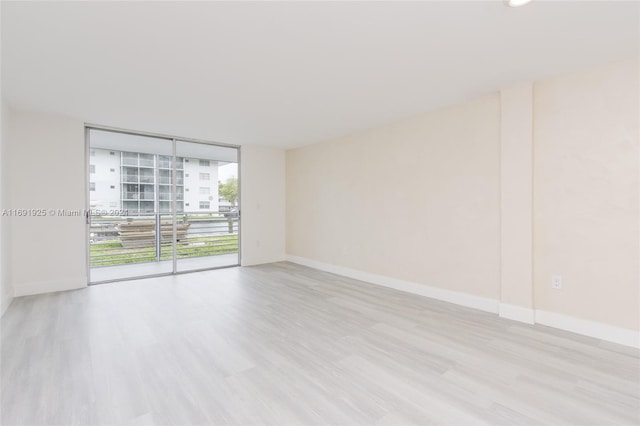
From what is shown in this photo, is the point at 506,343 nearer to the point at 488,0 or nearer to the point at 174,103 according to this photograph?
the point at 488,0

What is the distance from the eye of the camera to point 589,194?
2.48 meters

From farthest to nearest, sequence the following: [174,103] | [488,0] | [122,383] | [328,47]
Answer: [174,103] < [328,47] < [122,383] < [488,0]

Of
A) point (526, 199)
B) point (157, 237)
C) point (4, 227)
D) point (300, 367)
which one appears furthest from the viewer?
point (157, 237)

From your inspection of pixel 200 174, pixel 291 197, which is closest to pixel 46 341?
pixel 200 174

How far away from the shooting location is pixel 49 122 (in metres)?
3.72

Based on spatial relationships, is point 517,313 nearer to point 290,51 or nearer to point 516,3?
point 516,3

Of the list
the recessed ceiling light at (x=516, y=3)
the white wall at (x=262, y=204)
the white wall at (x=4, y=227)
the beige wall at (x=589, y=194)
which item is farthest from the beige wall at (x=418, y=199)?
the white wall at (x=4, y=227)

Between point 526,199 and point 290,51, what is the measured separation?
2.56 metres

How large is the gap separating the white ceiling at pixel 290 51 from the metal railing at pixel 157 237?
2.38 metres

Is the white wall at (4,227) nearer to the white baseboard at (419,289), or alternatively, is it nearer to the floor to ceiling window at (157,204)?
the floor to ceiling window at (157,204)

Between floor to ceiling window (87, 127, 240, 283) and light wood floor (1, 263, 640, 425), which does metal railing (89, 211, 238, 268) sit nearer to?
floor to ceiling window (87, 127, 240, 283)

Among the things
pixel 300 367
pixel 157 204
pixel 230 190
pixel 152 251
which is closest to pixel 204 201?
pixel 230 190

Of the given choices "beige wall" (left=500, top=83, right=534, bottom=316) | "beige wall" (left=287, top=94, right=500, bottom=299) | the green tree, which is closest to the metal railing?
the green tree

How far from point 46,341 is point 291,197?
4228 millimetres
